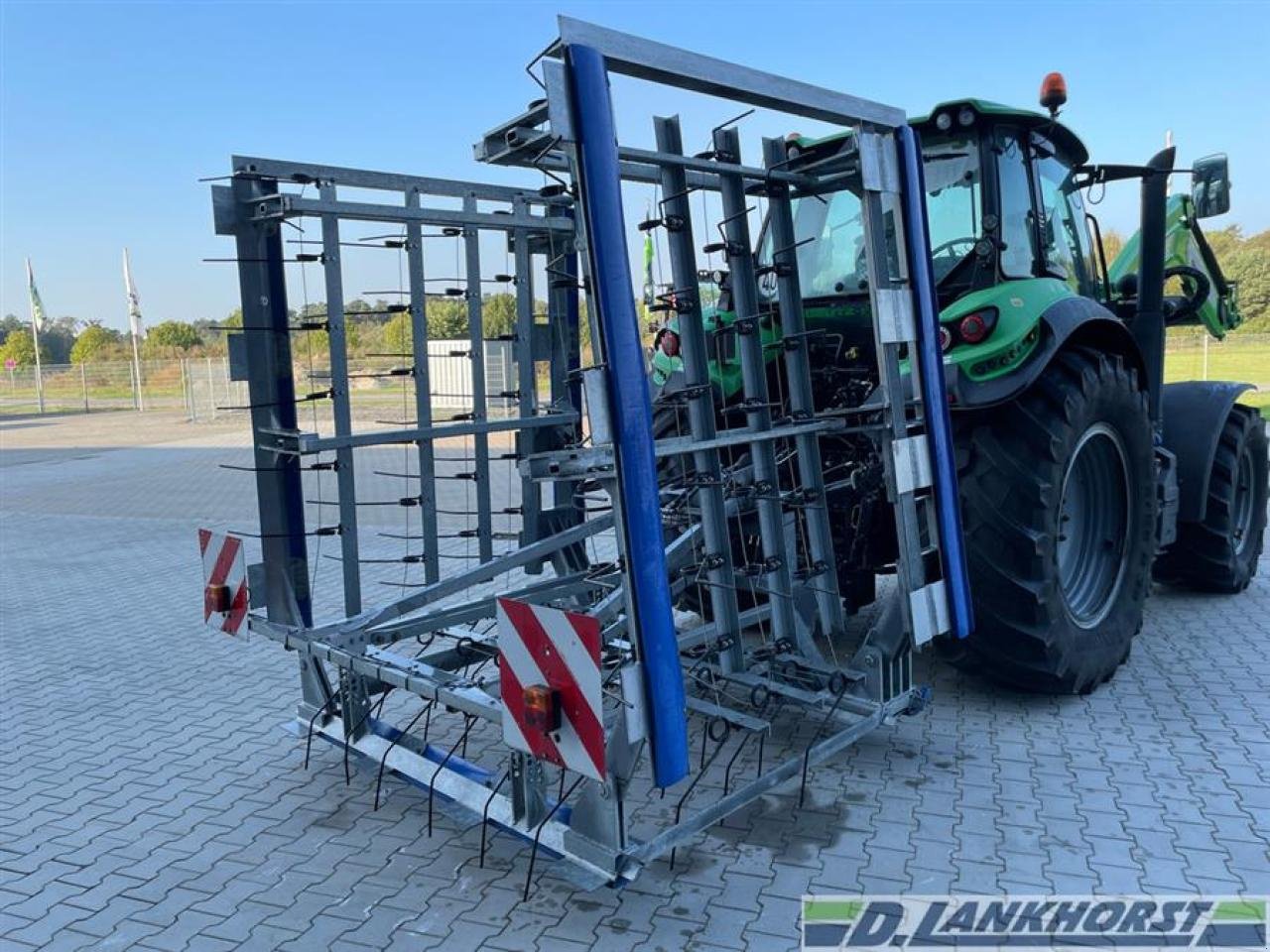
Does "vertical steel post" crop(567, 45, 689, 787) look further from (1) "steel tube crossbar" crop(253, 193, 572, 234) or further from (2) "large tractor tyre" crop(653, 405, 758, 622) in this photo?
(1) "steel tube crossbar" crop(253, 193, 572, 234)

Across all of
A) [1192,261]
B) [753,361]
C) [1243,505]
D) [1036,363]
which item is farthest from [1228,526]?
[753,361]

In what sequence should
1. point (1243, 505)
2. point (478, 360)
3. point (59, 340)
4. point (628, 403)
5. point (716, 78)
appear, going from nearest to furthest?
1. point (628, 403)
2. point (716, 78)
3. point (478, 360)
4. point (1243, 505)
5. point (59, 340)

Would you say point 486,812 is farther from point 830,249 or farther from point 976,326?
point 830,249

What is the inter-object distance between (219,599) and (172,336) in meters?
50.9

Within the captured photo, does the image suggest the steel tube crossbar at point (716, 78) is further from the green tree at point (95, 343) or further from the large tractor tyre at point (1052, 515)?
the green tree at point (95, 343)

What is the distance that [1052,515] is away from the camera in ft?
12.1

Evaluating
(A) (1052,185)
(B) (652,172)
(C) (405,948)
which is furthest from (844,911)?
(A) (1052,185)

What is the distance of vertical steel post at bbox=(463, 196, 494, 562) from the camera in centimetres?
388

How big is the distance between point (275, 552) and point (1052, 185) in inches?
148

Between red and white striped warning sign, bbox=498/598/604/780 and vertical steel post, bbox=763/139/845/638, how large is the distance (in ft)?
4.32

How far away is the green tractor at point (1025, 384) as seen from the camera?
3.71m

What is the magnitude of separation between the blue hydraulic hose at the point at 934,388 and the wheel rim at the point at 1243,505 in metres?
3.21

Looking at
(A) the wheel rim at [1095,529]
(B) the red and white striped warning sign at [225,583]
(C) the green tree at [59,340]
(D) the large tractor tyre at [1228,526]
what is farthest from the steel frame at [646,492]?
(C) the green tree at [59,340]

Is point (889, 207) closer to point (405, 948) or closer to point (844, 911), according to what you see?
point (844, 911)
